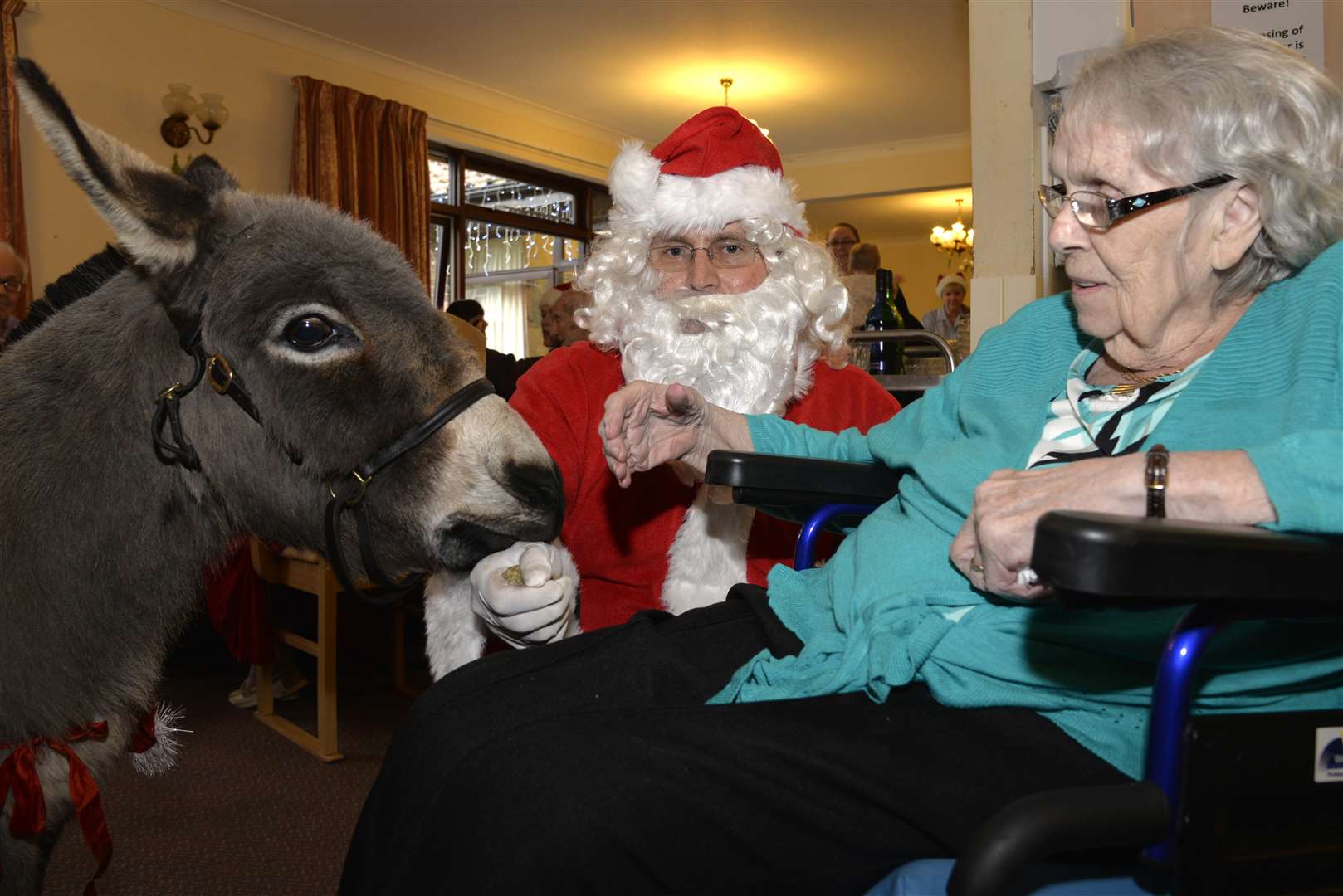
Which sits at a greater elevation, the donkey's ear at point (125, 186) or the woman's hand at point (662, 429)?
the donkey's ear at point (125, 186)

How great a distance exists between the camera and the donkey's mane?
1.39 meters

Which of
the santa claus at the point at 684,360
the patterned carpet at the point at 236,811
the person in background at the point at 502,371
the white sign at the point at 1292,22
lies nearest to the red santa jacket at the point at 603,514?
the santa claus at the point at 684,360

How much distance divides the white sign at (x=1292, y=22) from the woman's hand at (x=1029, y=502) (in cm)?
162

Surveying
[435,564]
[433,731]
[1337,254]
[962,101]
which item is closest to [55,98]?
[435,564]

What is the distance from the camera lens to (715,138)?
7.36 feet

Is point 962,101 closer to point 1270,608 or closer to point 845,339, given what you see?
point 845,339

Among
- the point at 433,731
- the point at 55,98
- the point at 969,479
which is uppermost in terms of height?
the point at 55,98

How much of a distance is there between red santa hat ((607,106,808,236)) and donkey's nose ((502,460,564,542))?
97cm

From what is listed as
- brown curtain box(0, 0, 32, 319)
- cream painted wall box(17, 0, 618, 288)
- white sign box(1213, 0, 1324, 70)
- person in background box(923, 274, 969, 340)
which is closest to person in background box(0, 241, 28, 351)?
brown curtain box(0, 0, 32, 319)

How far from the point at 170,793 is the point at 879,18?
6.48 meters

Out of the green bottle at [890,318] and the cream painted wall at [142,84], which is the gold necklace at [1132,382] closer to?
the green bottle at [890,318]

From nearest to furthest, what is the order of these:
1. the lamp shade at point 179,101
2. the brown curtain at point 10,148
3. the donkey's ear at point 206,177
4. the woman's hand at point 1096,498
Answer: the woman's hand at point 1096,498
the donkey's ear at point 206,177
the brown curtain at point 10,148
the lamp shade at point 179,101

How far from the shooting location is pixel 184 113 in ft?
Answer: 20.3

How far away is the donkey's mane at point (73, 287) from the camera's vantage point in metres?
1.39
